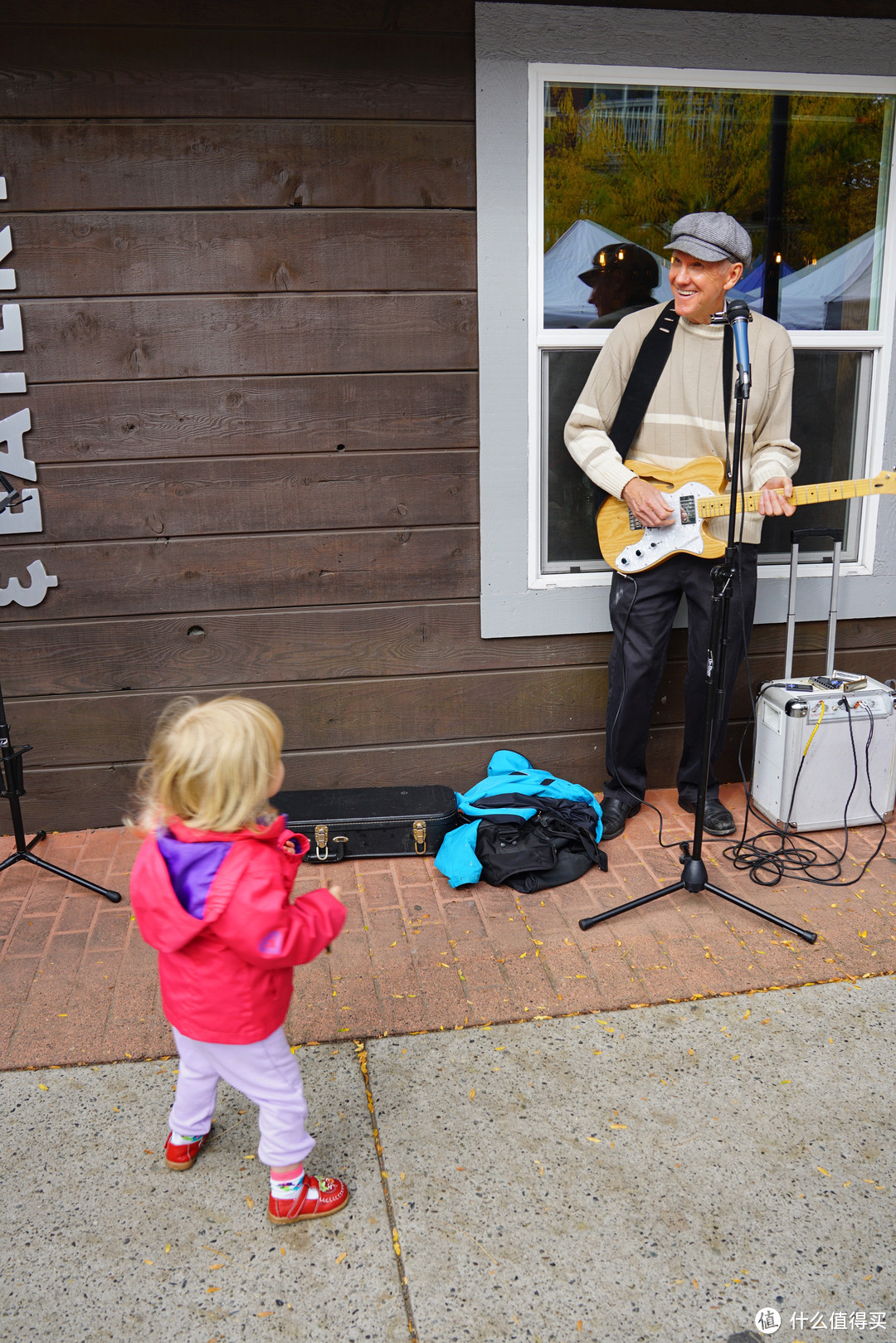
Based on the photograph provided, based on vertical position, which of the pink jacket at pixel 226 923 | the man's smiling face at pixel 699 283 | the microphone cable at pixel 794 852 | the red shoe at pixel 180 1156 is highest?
the man's smiling face at pixel 699 283

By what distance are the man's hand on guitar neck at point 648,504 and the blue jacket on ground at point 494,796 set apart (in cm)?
105

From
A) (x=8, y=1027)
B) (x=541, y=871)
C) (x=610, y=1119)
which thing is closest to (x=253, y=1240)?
(x=610, y=1119)

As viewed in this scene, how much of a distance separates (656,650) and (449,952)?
4.49 feet

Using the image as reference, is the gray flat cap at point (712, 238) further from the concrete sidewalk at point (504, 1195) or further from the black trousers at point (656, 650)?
the concrete sidewalk at point (504, 1195)

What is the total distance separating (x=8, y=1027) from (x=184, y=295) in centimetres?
238

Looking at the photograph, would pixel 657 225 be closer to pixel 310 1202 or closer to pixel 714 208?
pixel 714 208

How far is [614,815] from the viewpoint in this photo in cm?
362

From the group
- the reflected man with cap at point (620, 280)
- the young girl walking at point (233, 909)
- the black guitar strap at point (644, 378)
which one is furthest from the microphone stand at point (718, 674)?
the young girl walking at point (233, 909)

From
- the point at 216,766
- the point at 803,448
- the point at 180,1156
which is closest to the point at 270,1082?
the point at 180,1156

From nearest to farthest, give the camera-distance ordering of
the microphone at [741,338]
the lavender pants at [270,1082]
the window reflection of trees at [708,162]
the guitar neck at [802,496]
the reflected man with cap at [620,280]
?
the lavender pants at [270,1082], the microphone at [741,338], the guitar neck at [802,496], the window reflection of trees at [708,162], the reflected man with cap at [620,280]

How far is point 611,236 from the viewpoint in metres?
3.55

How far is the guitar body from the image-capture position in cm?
329

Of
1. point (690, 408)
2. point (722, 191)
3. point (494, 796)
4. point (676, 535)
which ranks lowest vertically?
point (494, 796)

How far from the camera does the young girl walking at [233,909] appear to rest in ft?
5.53
